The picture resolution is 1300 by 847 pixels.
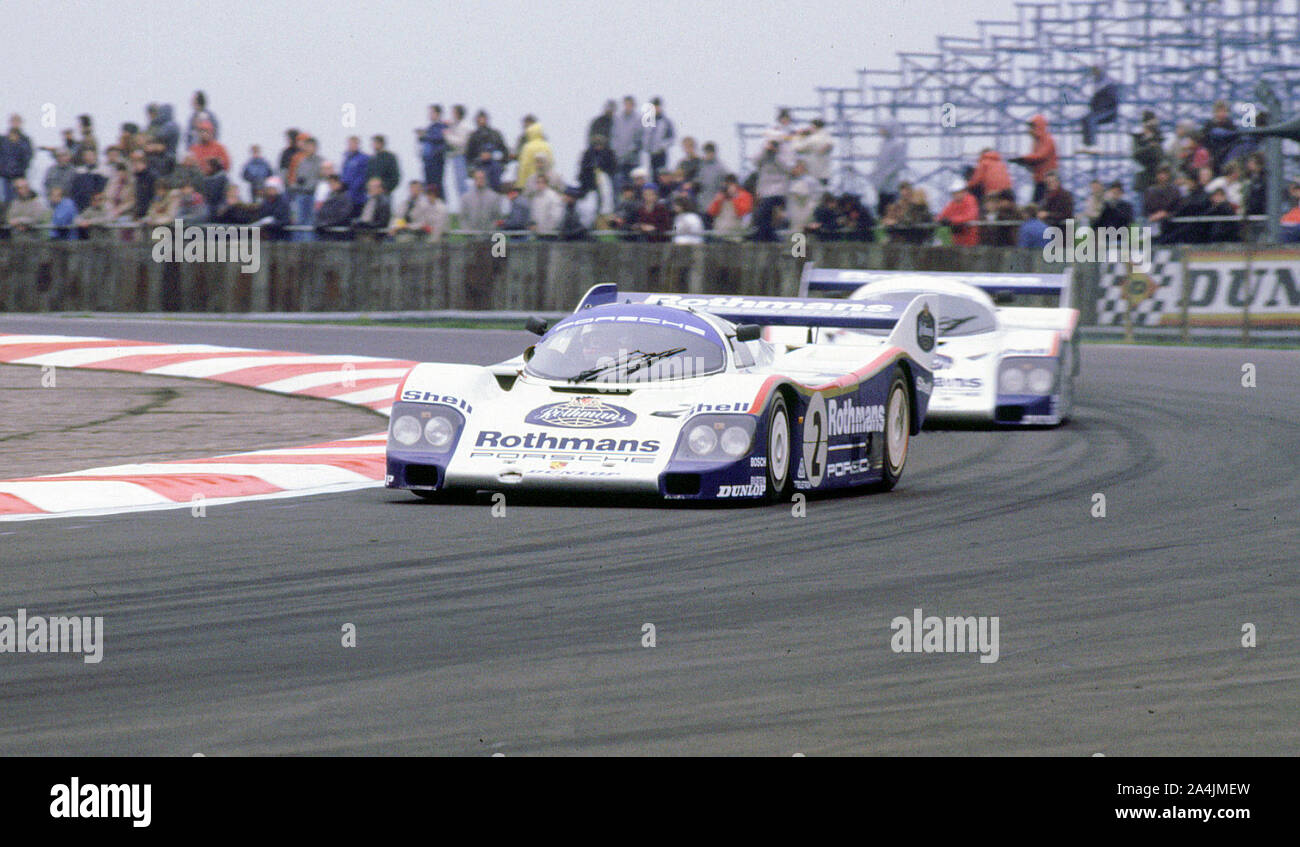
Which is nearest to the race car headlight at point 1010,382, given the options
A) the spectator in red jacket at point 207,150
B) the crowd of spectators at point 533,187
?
the crowd of spectators at point 533,187

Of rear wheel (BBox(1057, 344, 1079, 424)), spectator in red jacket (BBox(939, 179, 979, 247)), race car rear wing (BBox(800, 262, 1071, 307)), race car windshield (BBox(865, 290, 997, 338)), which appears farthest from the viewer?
spectator in red jacket (BBox(939, 179, 979, 247))

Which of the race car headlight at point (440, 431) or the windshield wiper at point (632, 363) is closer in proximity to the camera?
the race car headlight at point (440, 431)

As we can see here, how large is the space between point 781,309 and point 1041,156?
1060 cm

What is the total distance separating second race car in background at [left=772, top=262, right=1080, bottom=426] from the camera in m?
13.7

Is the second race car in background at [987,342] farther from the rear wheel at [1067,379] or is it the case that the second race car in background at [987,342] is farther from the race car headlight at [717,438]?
the race car headlight at [717,438]

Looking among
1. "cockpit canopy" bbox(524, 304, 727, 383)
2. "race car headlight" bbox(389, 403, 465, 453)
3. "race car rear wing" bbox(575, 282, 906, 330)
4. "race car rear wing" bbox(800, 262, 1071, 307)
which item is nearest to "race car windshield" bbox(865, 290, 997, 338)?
"race car rear wing" bbox(800, 262, 1071, 307)

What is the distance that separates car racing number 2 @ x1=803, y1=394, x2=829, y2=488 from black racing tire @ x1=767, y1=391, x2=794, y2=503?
11 cm

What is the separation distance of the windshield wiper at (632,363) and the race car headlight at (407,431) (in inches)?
32.7

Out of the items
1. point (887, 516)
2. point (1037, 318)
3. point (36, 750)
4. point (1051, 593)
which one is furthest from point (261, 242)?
point (36, 750)

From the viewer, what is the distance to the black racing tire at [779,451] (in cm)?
943

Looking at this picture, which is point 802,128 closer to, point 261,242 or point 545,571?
point 261,242

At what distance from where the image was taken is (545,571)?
24.2 ft

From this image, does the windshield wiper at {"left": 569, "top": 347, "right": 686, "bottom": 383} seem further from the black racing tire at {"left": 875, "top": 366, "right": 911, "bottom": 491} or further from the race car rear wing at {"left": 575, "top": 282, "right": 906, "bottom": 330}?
the black racing tire at {"left": 875, "top": 366, "right": 911, "bottom": 491}

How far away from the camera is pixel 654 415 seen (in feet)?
30.8
